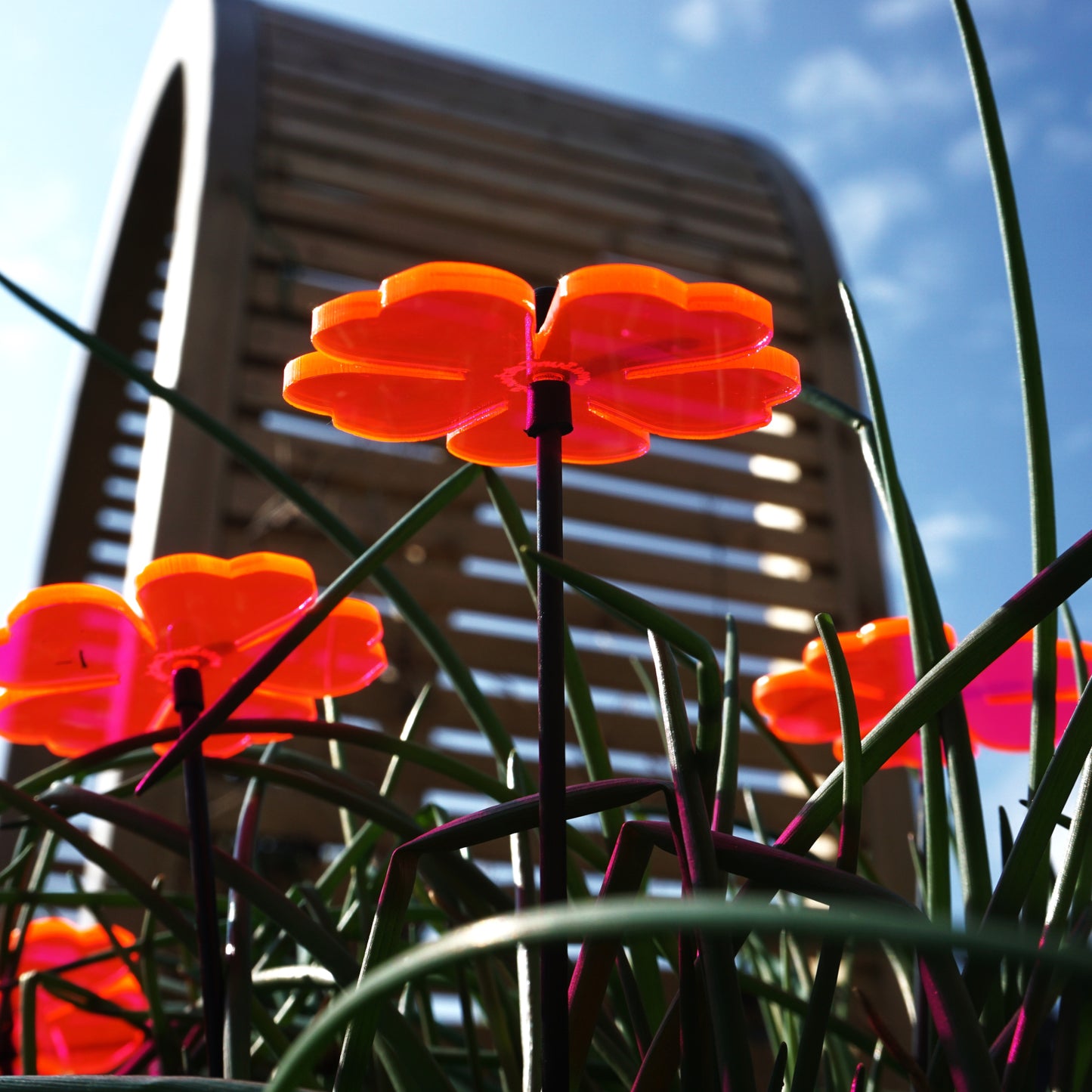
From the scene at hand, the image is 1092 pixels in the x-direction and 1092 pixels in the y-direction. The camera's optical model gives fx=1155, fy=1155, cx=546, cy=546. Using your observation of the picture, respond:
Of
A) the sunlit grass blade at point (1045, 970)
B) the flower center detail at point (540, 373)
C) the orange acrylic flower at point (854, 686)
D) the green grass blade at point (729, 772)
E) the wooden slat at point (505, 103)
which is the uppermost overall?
the wooden slat at point (505, 103)

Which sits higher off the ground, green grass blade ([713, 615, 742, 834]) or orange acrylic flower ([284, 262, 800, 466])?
orange acrylic flower ([284, 262, 800, 466])

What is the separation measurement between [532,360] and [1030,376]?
A: 148 mm

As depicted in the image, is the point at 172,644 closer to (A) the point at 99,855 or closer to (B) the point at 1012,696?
(A) the point at 99,855

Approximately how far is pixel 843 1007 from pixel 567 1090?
18.2 inches

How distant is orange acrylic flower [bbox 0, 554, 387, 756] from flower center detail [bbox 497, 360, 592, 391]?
12cm

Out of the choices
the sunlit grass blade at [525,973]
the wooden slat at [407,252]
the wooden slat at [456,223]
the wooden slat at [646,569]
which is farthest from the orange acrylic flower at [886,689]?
the wooden slat at [456,223]

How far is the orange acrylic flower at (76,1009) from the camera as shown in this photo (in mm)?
620

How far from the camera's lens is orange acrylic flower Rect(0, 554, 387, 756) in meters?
0.40

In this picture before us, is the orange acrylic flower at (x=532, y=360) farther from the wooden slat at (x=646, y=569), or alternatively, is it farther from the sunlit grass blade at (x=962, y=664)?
the wooden slat at (x=646, y=569)

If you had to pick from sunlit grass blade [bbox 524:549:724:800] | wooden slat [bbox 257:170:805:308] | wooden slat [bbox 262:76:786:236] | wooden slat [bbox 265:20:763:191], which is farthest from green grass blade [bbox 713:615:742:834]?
wooden slat [bbox 265:20:763:191]

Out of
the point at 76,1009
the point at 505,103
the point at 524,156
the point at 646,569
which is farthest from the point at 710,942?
the point at 505,103

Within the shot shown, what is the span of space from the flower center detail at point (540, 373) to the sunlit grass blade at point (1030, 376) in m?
0.13

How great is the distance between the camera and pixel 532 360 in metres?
0.30

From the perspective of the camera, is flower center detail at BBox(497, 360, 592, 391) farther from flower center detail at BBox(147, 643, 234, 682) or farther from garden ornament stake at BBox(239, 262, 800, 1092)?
flower center detail at BBox(147, 643, 234, 682)
